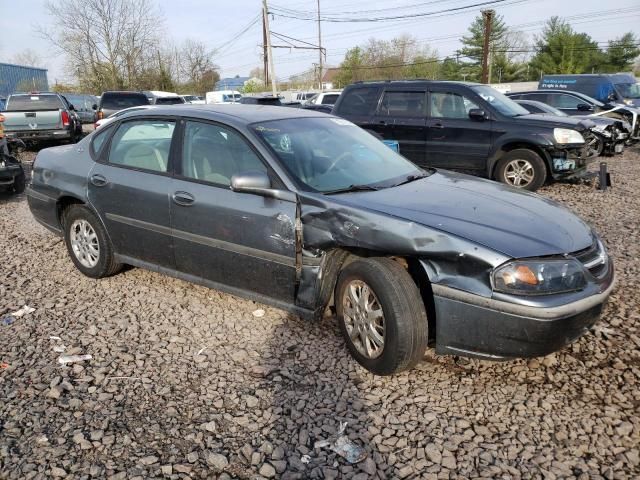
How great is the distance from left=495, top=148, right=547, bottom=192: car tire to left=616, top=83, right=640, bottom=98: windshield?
1203cm

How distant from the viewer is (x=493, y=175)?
8.68 m

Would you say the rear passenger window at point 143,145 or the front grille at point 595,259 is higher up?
the rear passenger window at point 143,145

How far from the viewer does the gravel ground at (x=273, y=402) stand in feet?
8.34

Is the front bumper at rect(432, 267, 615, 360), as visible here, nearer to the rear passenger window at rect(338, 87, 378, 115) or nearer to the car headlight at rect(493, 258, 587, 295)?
the car headlight at rect(493, 258, 587, 295)

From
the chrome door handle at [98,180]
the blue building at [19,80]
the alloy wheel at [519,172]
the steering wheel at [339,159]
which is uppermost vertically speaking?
the blue building at [19,80]

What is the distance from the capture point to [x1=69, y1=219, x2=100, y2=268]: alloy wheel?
190 inches

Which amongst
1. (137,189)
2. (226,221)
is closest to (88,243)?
(137,189)

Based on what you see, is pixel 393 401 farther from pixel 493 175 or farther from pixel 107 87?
pixel 107 87

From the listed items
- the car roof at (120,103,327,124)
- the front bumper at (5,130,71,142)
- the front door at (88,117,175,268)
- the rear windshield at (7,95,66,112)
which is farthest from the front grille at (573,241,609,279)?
the rear windshield at (7,95,66,112)

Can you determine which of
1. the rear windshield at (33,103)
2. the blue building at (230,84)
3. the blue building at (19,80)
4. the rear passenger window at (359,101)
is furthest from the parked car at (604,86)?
the blue building at (230,84)

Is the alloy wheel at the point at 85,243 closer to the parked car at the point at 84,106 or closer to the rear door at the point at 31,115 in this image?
the rear door at the point at 31,115

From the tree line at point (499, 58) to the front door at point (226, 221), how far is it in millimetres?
45790

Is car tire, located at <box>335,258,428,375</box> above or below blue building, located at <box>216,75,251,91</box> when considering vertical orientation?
below

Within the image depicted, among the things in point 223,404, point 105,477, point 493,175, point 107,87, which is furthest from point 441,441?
point 107,87
